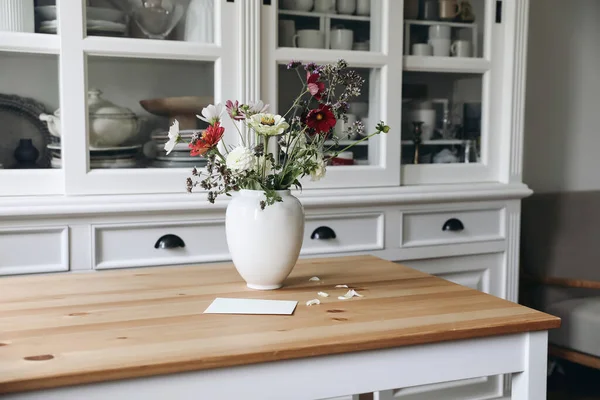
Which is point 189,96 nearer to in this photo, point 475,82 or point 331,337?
point 475,82

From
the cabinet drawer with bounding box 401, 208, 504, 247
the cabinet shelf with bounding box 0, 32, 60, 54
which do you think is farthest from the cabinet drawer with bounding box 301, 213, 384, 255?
the cabinet shelf with bounding box 0, 32, 60, 54

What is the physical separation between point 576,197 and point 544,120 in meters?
0.44

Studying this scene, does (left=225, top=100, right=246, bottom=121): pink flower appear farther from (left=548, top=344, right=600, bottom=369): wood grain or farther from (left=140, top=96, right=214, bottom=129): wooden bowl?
(left=548, top=344, right=600, bottom=369): wood grain

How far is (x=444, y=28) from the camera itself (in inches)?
98.3

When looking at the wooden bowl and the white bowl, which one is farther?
the wooden bowl

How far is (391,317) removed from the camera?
1.25 m

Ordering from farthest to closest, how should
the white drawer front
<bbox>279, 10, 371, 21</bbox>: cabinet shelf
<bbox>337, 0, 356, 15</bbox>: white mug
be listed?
1. <bbox>337, 0, 356, 15</bbox>: white mug
2. <bbox>279, 10, 371, 21</bbox>: cabinet shelf
3. the white drawer front

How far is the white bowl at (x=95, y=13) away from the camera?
2.00m

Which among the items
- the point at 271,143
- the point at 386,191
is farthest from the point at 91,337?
the point at 386,191

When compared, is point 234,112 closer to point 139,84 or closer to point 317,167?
point 317,167

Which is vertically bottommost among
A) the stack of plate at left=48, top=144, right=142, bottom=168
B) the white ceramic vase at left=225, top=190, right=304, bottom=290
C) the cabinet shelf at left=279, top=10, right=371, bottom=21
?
the white ceramic vase at left=225, top=190, right=304, bottom=290

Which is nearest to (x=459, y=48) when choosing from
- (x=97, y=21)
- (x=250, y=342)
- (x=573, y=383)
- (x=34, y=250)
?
(x=97, y=21)

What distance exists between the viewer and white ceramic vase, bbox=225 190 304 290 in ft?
4.61

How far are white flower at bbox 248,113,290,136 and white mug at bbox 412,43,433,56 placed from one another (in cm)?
120
